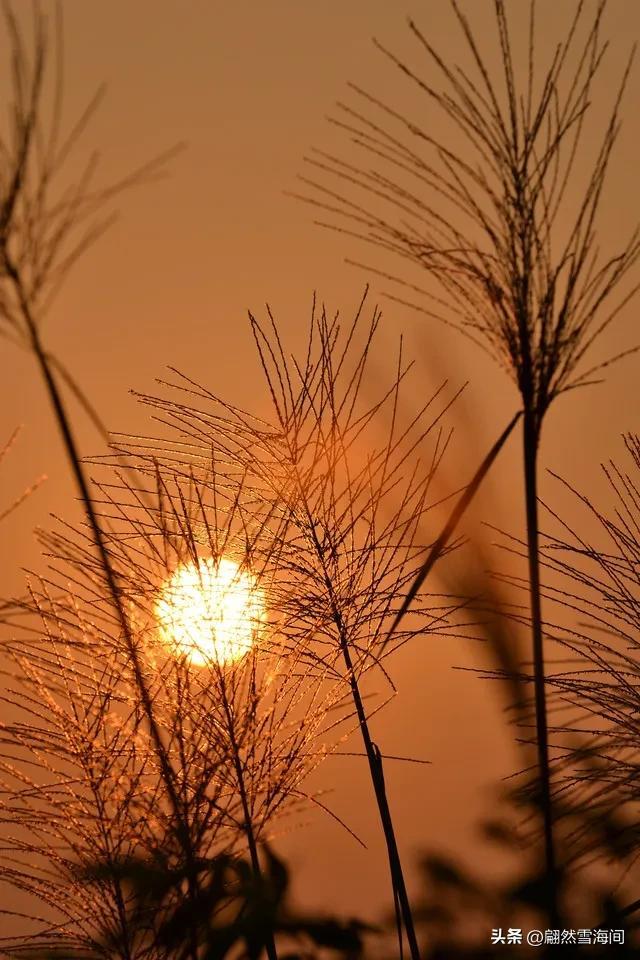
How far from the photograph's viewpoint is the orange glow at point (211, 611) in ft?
2.70

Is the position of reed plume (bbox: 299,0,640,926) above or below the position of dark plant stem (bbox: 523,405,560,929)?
above

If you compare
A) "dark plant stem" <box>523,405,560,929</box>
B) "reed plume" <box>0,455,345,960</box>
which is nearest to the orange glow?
"reed plume" <box>0,455,345,960</box>

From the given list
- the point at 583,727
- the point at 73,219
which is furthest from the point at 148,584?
the point at 583,727

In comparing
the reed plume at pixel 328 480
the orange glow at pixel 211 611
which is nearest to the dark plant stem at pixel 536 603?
the reed plume at pixel 328 480

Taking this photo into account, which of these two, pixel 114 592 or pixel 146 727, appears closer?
pixel 114 592

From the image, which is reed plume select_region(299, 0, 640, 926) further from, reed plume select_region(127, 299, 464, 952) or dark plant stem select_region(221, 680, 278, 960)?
dark plant stem select_region(221, 680, 278, 960)

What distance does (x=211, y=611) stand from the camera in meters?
0.83

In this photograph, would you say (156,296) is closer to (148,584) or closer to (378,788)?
(148,584)

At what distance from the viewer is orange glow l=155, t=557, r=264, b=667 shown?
2.70ft

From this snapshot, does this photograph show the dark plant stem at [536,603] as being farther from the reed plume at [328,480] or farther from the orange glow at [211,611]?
the orange glow at [211,611]

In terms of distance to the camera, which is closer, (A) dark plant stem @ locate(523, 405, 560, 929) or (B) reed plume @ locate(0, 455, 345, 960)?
(A) dark plant stem @ locate(523, 405, 560, 929)

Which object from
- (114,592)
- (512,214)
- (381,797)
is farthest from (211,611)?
(512,214)

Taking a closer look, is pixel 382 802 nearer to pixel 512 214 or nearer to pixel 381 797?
pixel 381 797

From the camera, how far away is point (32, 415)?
102cm
